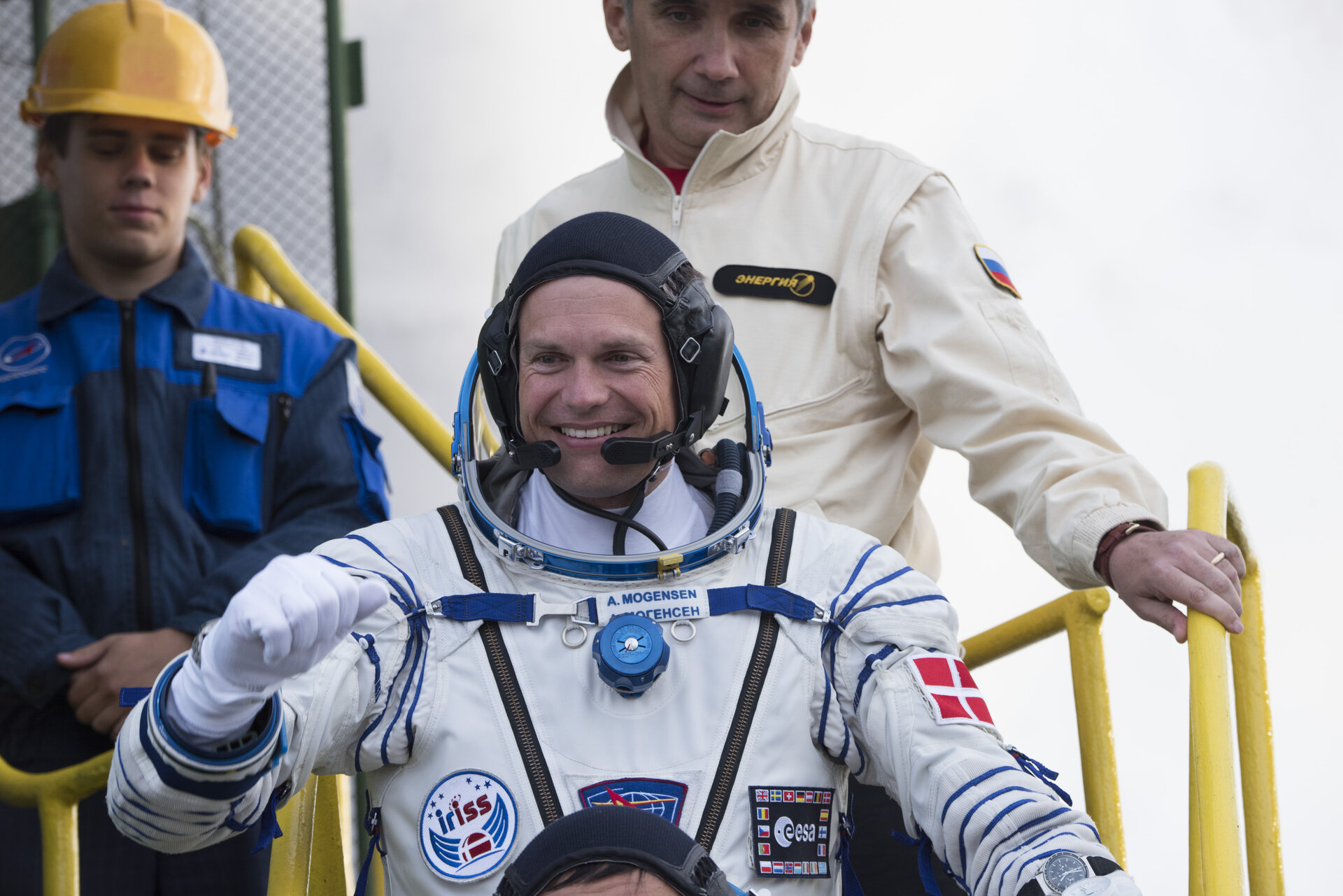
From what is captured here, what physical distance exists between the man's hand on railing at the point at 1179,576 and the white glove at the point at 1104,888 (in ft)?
1.50

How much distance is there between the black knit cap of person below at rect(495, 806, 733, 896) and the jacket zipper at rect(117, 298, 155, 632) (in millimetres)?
1405

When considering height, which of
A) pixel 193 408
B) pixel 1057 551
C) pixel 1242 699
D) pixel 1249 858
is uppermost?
pixel 193 408

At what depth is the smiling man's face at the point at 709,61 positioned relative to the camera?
256cm

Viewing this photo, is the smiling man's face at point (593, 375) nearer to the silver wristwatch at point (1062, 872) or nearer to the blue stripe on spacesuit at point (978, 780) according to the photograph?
the blue stripe on spacesuit at point (978, 780)

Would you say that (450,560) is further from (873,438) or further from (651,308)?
(873,438)

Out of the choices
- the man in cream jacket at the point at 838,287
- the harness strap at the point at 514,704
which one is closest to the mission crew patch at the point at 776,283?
the man in cream jacket at the point at 838,287

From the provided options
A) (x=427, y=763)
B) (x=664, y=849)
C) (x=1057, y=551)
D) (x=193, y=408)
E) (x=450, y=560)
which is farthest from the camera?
(x=193, y=408)

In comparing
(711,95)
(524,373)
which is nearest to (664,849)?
(524,373)

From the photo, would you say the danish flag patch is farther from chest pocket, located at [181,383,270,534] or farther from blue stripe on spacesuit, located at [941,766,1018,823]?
chest pocket, located at [181,383,270,534]

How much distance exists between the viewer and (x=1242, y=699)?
7.09ft

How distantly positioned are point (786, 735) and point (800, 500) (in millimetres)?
633

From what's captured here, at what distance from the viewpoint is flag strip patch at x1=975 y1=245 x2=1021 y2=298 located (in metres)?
2.50

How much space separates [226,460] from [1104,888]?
190 cm

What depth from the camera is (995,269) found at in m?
2.52
